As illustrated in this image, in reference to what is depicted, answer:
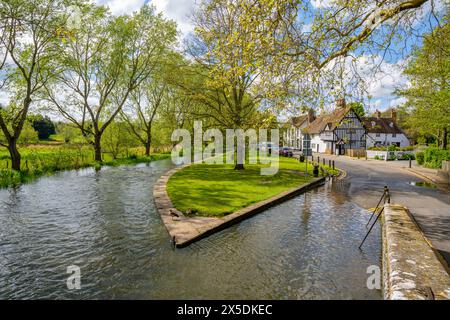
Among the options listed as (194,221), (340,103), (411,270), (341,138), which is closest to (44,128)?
(341,138)

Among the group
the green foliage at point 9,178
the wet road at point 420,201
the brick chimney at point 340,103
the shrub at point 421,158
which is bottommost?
the wet road at point 420,201

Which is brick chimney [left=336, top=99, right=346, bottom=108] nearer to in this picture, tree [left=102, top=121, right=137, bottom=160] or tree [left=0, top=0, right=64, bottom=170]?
tree [left=0, top=0, right=64, bottom=170]

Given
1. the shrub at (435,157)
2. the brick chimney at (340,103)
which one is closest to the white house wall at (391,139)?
the shrub at (435,157)

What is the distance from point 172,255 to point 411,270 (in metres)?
5.30

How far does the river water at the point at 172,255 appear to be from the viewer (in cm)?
560

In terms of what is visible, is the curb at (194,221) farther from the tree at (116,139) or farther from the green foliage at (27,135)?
the green foliage at (27,135)

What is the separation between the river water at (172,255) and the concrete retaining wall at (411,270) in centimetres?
59

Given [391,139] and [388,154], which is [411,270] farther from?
[391,139]

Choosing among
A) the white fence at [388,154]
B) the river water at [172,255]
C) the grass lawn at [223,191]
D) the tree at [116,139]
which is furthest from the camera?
the white fence at [388,154]

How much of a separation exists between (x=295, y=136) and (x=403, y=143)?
23.5 meters

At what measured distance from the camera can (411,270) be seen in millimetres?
5473

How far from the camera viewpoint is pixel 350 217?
10.9 m
